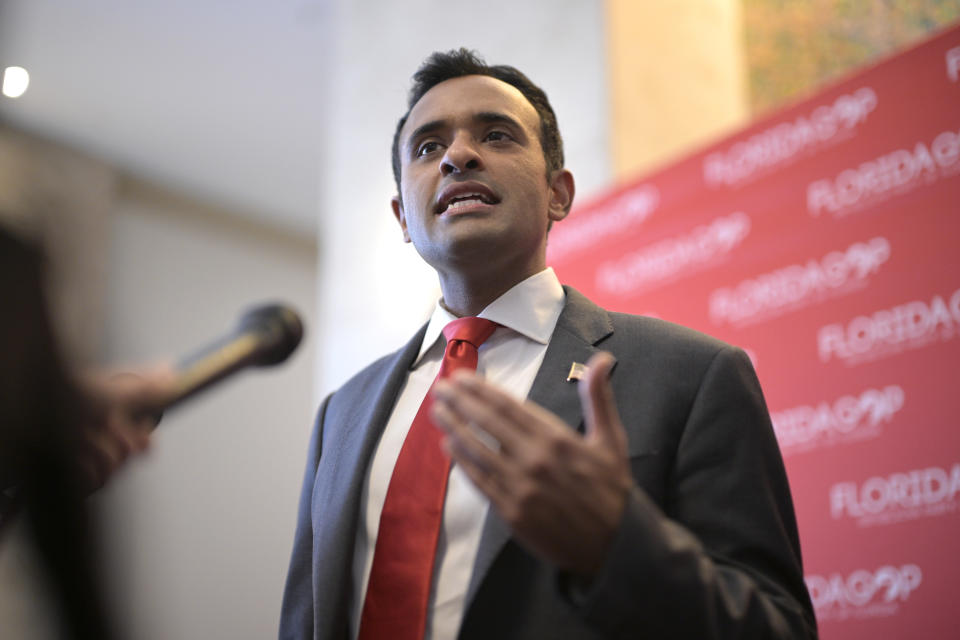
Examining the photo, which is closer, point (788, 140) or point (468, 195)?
point (468, 195)

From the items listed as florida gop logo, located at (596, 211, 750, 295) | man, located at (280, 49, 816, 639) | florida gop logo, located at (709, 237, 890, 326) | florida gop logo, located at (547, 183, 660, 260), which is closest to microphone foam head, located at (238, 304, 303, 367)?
man, located at (280, 49, 816, 639)

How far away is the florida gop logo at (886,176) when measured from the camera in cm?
217

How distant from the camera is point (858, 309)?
2.28m

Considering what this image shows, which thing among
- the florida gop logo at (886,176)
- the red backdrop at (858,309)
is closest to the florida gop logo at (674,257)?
the red backdrop at (858,309)

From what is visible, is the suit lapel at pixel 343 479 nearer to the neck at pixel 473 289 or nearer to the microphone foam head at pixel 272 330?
→ the neck at pixel 473 289

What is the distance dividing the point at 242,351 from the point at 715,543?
25.6 inches

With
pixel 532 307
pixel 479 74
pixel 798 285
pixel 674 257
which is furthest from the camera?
pixel 674 257

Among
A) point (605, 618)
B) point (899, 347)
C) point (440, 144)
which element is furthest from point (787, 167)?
point (605, 618)

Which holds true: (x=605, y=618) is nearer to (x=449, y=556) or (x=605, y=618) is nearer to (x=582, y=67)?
(x=449, y=556)

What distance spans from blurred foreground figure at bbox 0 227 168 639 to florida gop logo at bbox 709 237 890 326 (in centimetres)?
212

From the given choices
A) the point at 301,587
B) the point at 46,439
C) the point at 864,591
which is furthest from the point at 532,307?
the point at 864,591

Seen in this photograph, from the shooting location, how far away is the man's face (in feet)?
5.05

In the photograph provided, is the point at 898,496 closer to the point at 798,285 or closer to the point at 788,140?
the point at 798,285

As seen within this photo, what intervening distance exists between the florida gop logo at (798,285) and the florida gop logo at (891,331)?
110 mm
